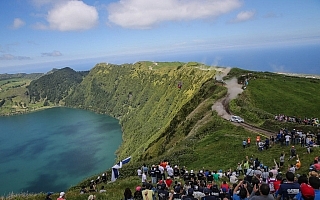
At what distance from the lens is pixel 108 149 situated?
164 m

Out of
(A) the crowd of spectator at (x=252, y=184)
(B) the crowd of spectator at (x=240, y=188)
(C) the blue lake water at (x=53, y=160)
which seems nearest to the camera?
(B) the crowd of spectator at (x=240, y=188)

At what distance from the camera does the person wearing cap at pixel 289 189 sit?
13.0 meters

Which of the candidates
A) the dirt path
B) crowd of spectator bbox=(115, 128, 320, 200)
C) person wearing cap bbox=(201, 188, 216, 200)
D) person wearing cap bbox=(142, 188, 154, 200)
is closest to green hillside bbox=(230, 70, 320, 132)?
the dirt path

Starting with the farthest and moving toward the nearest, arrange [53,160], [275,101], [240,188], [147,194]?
[53,160], [275,101], [147,194], [240,188]

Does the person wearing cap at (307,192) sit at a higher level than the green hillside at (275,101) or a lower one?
higher

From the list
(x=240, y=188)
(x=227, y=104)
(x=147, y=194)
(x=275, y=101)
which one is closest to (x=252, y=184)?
(x=240, y=188)

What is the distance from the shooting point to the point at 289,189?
13125 mm

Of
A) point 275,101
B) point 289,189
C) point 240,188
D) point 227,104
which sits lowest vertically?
point 275,101

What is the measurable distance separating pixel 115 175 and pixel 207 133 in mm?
19845

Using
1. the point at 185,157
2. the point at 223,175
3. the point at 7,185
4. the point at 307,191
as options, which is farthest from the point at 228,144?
the point at 7,185

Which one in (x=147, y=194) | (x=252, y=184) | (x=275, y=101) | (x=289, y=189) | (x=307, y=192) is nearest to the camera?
(x=307, y=192)

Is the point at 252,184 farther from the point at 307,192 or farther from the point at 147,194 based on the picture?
the point at 147,194

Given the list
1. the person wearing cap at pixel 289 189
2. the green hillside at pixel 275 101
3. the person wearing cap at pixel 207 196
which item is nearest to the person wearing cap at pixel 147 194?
the person wearing cap at pixel 207 196

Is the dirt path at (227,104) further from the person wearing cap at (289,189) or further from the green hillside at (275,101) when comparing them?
the person wearing cap at (289,189)
